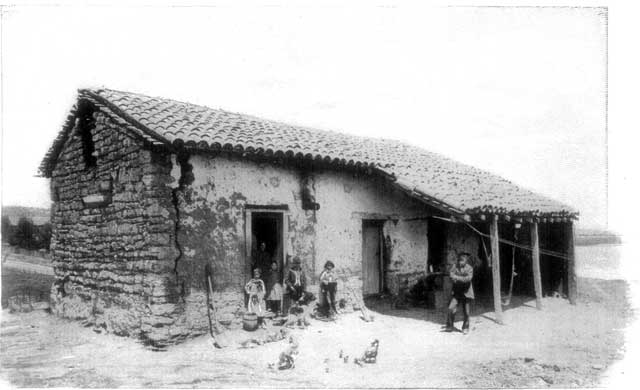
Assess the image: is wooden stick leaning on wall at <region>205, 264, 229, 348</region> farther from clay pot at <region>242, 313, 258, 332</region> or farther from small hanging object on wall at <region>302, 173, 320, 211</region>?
small hanging object on wall at <region>302, 173, 320, 211</region>

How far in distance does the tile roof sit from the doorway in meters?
1.25

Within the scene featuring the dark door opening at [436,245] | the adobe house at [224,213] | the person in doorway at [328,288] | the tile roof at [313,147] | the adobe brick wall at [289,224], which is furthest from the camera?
the dark door opening at [436,245]

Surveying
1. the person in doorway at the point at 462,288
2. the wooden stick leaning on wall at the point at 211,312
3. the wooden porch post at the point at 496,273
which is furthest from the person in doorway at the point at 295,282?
the wooden porch post at the point at 496,273

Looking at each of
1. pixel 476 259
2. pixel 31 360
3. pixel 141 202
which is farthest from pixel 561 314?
pixel 31 360

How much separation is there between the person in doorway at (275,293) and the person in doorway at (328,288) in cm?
86

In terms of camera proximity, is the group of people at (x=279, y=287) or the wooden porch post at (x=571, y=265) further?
the wooden porch post at (x=571, y=265)

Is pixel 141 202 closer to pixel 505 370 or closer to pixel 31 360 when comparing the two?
pixel 31 360

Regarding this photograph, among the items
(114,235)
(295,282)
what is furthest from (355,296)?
(114,235)

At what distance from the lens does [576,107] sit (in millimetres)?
8398

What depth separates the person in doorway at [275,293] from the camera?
27.7 feet

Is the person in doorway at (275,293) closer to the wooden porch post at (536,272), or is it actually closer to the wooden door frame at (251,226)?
the wooden door frame at (251,226)

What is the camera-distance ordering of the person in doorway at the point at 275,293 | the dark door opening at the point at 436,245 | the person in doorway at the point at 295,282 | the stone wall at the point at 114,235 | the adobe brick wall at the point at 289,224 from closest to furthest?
the stone wall at the point at 114,235 → the adobe brick wall at the point at 289,224 → the person in doorway at the point at 275,293 → the person in doorway at the point at 295,282 → the dark door opening at the point at 436,245

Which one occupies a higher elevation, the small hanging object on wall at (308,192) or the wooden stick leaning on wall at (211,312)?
the small hanging object on wall at (308,192)

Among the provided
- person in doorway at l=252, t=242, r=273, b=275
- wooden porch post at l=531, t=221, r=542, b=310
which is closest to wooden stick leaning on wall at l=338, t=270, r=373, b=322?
person in doorway at l=252, t=242, r=273, b=275
